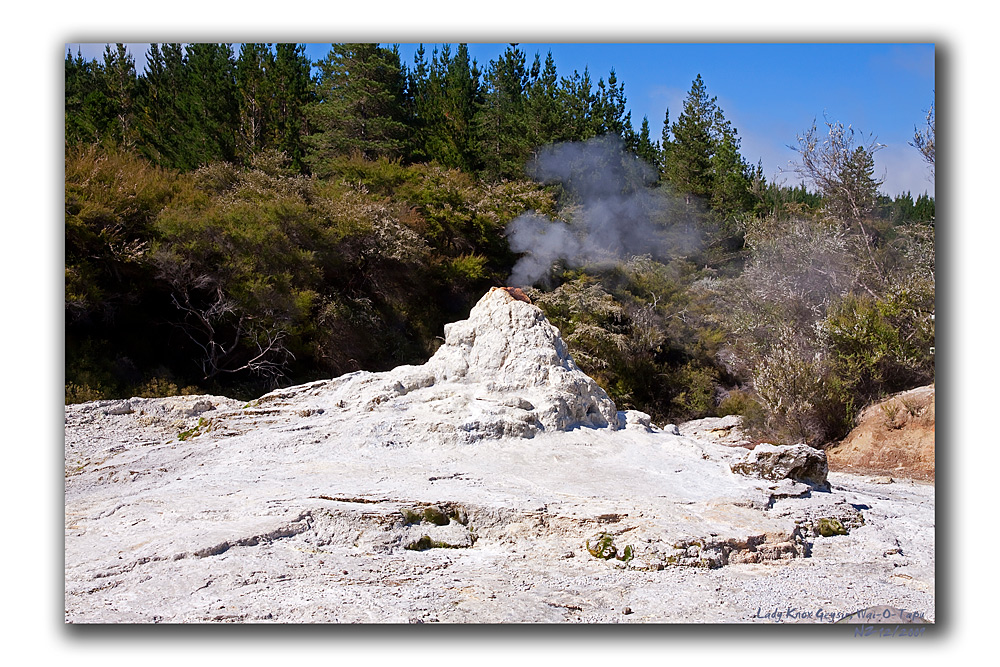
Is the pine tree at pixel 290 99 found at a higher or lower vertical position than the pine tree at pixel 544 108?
higher

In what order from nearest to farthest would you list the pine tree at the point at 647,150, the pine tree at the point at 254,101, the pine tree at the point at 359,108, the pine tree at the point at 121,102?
the pine tree at the point at 121,102 → the pine tree at the point at 359,108 → the pine tree at the point at 254,101 → the pine tree at the point at 647,150

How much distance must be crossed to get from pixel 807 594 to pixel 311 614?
2.70 metres

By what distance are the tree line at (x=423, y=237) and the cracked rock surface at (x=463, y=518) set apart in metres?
2.70

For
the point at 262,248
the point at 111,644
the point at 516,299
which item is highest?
the point at 262,248

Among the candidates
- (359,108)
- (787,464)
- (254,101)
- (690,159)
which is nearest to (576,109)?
(690,159)

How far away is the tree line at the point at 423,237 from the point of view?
400 inches

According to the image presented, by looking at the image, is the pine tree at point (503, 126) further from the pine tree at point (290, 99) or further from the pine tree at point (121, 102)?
the pine tree at point (121, 102)

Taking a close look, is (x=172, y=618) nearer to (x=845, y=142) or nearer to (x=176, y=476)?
(x=176, y=476)

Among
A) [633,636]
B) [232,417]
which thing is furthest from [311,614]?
[232,417]

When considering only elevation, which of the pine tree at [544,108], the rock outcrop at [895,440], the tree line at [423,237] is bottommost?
the rock outcrop at [895,440]

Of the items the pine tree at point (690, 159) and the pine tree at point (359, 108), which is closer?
the pine tree at point (359, 108)

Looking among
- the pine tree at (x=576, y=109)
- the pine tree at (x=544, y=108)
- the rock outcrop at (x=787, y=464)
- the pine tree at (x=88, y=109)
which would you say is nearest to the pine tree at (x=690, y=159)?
the pine tree at (x=576, y=109)

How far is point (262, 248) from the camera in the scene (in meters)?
12.1

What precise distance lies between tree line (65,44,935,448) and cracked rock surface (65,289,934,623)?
270 cm
